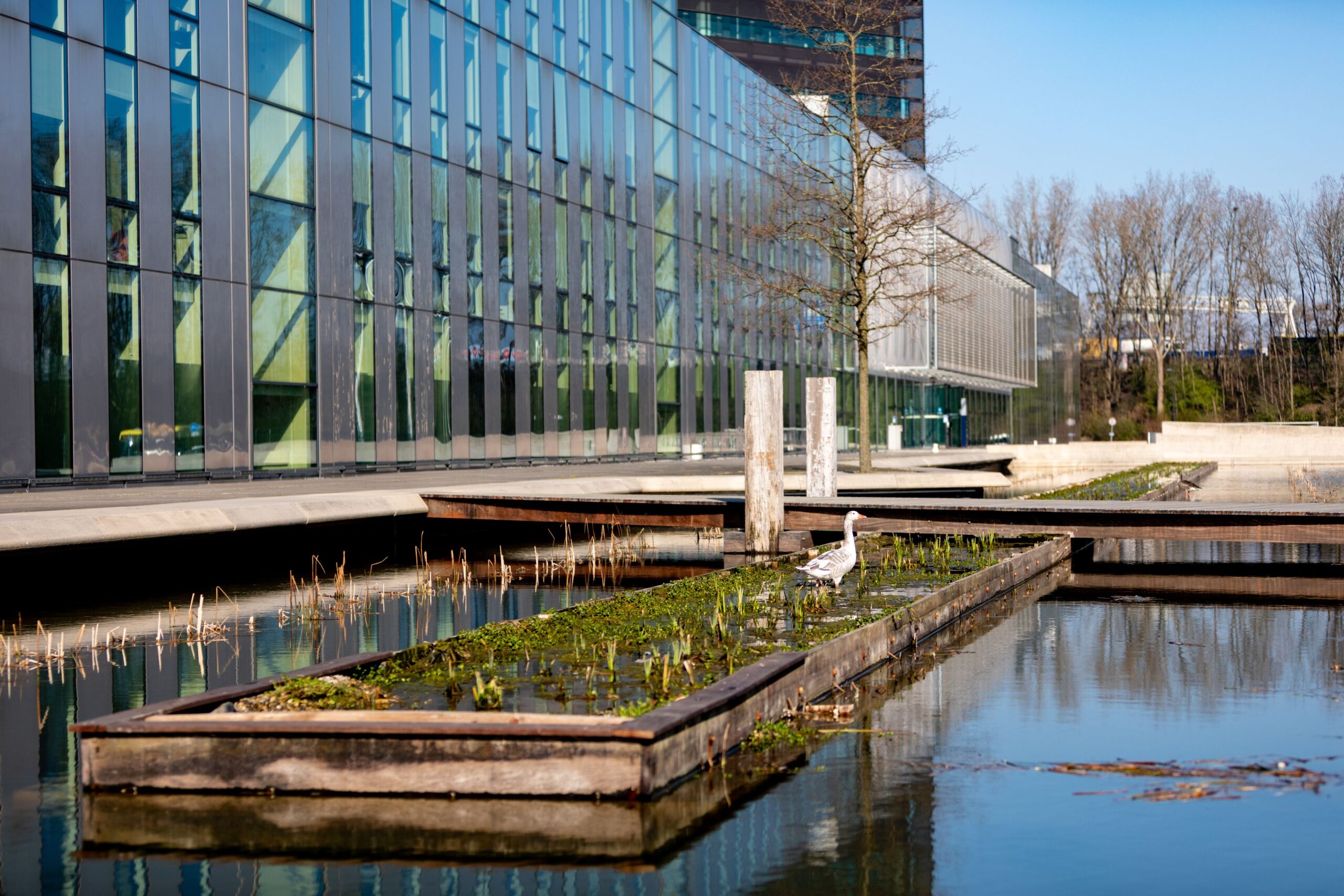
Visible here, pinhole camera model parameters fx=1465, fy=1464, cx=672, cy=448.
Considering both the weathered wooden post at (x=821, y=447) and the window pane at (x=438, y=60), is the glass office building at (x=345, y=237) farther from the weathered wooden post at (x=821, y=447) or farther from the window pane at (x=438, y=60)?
the weathered wooden post at (x=821, y=447)


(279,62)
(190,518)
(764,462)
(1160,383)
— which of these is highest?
(279,62)

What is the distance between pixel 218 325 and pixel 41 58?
528 centimetres

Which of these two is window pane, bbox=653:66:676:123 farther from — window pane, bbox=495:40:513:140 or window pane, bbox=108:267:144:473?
window pane, bbox=108:267:144:473

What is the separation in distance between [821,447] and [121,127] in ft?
40.1

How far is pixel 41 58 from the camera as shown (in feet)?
71.7

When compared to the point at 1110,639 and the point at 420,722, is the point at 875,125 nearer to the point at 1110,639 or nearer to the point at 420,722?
the point at 1110,639

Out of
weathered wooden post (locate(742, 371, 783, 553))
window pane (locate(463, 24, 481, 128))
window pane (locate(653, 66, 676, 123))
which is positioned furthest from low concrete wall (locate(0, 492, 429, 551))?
window pane (locate(653, 66, 676, 123))

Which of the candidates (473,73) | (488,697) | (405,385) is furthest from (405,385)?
(488,697)

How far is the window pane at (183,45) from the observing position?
2441 cm

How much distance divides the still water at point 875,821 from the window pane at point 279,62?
1866cm

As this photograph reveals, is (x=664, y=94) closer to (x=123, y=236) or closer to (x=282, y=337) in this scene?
(x=282, y=337)

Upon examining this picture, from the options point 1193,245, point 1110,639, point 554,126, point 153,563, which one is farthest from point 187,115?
point 1193,245

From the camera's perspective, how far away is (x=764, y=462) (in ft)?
61.8

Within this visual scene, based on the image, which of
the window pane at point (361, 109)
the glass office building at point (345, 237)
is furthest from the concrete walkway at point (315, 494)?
the window pane at point (361, 109)
